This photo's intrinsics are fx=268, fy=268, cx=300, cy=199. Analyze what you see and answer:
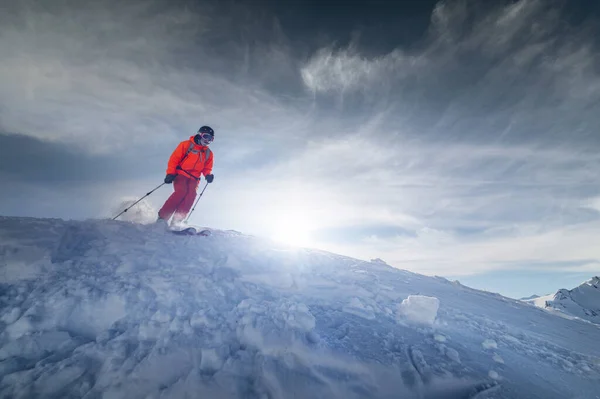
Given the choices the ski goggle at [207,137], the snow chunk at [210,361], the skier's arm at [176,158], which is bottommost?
the snow chunk at [210,361]

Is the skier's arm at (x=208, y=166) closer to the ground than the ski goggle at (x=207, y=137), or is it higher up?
closer to the ground

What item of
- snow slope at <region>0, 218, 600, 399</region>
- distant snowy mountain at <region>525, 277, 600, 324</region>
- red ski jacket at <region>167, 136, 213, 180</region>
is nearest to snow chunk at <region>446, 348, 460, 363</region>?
snow slope at <region>0, 218, 600, 399</region>

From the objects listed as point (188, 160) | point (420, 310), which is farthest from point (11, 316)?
point (420, 310)

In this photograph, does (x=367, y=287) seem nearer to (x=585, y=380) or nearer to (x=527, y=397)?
(x=527, y=397)

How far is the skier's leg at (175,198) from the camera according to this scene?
9383 mm

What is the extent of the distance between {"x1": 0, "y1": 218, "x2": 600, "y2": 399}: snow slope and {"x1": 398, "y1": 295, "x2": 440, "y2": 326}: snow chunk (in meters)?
0.02

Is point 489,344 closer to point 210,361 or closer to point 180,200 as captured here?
point 210,361

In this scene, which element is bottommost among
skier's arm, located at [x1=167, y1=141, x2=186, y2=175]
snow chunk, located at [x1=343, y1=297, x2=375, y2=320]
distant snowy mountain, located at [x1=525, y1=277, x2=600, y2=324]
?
snow chunk, located at [x1=343, y1=297, x2=375, y2=320]

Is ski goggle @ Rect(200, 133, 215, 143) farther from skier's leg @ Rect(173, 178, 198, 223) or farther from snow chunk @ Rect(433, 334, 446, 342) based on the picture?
snow chunk @ Rect(433, 334, 446, 342)

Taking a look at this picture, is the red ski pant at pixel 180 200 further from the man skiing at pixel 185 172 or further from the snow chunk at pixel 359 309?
the snow chunk at pixel 359 309

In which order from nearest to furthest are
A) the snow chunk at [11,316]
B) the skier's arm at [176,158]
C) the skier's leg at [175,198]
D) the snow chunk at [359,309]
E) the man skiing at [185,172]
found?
the snow chunk at [11,316] → the snow chunk at [359,309] → the skier's leg at [175,198] → the man skiing at [185,172] → the skier's arm at [176,158]

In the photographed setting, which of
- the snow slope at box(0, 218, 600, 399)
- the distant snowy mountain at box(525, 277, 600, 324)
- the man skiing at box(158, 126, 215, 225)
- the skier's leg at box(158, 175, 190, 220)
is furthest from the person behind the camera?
the distant snowy mountain at box(525, 277, 600, 324)

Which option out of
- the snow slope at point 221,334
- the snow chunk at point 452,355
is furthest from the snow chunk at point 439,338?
the snow chunk at point 452,355

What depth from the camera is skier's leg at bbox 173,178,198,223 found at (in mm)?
9734
